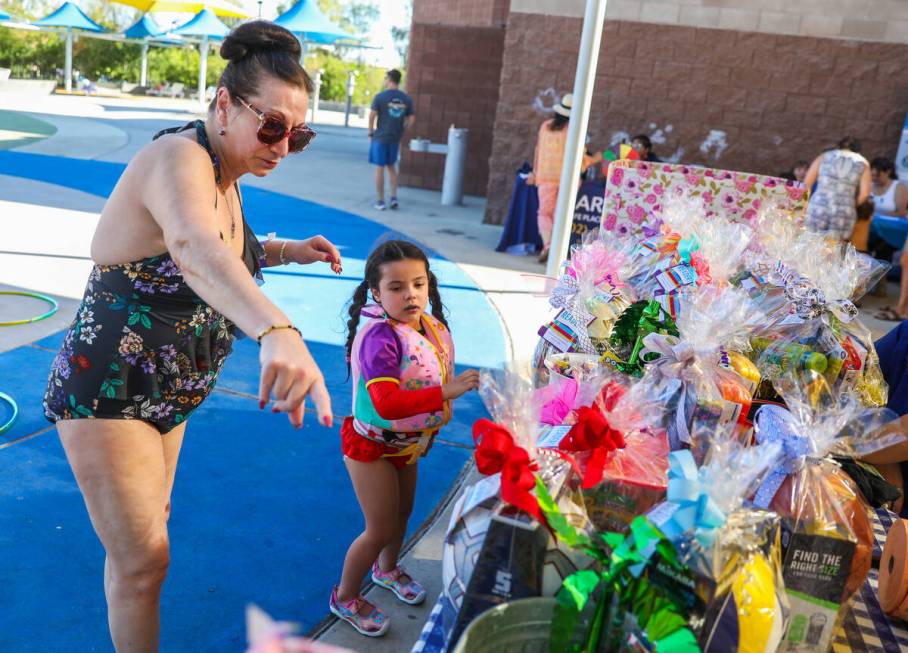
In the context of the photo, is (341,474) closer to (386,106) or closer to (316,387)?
(316,387)

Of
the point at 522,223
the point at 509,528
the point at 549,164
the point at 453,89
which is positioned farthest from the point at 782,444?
the point at 453,89

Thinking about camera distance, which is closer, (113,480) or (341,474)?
(113,480)

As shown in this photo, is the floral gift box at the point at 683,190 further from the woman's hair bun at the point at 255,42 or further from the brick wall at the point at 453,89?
the brick wall at the point at 453,89

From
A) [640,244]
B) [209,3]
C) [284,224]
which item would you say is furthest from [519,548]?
[209,3]

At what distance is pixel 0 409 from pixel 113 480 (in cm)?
308

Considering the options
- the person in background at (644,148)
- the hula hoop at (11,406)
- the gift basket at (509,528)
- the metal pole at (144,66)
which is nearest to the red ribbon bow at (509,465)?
the gift basket at (509,528)

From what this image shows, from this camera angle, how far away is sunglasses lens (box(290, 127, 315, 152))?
222 centimetres

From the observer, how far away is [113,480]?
2.08 metres

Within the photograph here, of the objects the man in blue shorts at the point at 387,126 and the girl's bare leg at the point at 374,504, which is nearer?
the girl's bare leg at the point at 374,504

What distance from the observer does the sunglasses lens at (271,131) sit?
2.10 m

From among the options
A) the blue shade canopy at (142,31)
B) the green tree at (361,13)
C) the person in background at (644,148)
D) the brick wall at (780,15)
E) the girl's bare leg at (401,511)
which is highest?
the green tree at (361,13)

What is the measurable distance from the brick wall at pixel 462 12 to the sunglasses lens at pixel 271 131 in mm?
14391

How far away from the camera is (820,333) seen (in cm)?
267

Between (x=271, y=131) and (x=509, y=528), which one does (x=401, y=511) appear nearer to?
(x=271, y=131)
